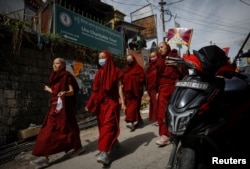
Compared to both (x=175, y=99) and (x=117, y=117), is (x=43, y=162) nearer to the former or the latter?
(x=117, y=117)

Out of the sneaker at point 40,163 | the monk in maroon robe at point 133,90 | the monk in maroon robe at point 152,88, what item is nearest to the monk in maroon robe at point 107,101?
the sneaker at point 40,163

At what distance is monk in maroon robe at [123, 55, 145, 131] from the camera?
19.3 ft

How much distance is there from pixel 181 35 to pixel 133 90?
511 centimetres

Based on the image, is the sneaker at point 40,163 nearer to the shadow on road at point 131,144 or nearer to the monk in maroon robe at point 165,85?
the shadow on road at point 131,144

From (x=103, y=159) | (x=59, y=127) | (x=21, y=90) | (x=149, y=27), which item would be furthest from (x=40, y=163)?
(x=149, y=27)

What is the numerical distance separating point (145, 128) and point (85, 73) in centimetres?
353

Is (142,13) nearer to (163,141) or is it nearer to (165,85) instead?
(165,85)

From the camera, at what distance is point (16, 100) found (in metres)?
5.94

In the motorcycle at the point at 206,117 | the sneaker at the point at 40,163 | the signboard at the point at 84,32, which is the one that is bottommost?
the sneaker at the point at 40,163

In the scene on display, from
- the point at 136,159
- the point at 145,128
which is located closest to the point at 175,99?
the point at 136,159

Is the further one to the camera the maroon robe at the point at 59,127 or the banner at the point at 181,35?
the banner at the point at 181,35

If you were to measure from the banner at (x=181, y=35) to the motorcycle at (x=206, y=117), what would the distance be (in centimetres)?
798

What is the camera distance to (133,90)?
6055mm

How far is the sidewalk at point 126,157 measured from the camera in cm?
350
